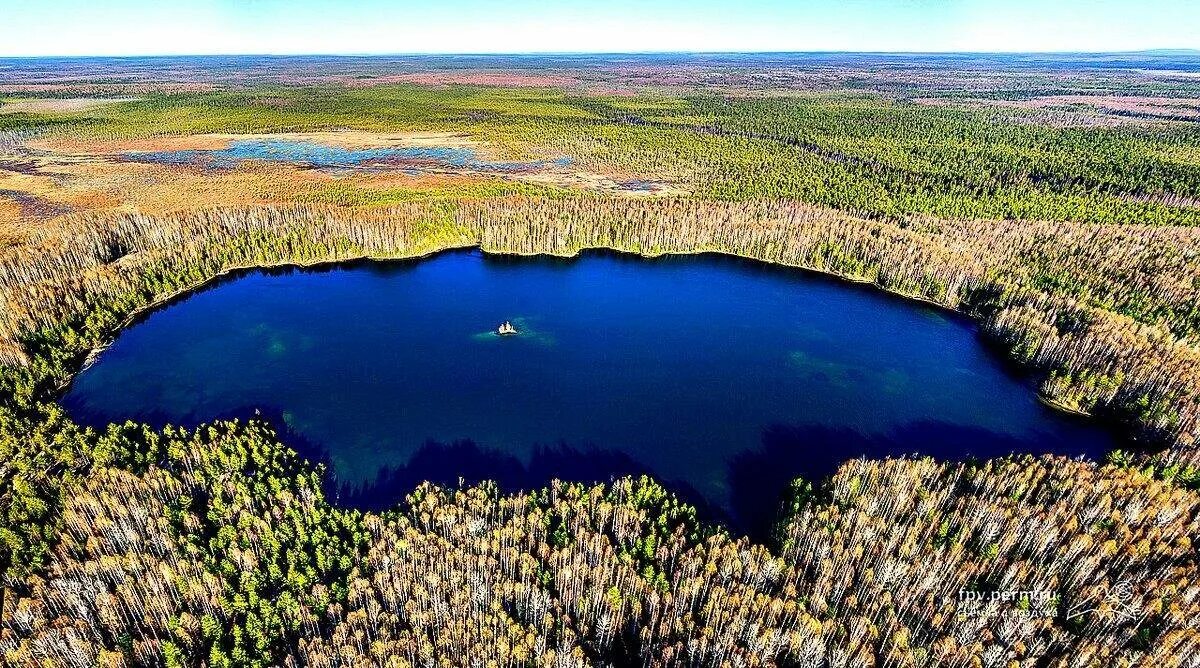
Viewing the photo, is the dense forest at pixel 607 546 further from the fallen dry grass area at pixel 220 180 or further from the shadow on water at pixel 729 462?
the fallen dry grass area at pixel 220 180

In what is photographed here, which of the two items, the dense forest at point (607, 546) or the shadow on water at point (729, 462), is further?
the shadow on water at point (729, 462)

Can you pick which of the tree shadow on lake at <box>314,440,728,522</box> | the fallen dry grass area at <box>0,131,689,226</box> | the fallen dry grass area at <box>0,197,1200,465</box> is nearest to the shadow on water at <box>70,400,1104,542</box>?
the tree shadow on lake at <box>314,440,728,522</box>

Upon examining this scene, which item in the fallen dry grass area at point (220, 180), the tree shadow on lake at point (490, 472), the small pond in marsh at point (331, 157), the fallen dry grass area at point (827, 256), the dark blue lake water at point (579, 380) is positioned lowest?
the tree shadow on lake at point (490, 472)

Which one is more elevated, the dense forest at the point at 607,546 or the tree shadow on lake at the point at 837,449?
the dense forest at the point at 607,546

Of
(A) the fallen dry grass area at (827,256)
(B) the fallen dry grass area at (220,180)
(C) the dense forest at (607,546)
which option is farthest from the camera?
(B) the fallen dry grass area at (220,180)

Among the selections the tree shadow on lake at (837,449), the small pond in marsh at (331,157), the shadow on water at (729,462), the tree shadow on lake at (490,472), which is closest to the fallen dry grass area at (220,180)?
the small pond in marsh at (331,157)

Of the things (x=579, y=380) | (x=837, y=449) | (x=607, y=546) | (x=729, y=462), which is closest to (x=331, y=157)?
(x=579, y=380)

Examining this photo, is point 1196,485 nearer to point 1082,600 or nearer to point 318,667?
point 1082,600

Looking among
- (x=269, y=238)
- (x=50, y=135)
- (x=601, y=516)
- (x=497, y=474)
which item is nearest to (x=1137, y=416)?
(x=601, y=516)

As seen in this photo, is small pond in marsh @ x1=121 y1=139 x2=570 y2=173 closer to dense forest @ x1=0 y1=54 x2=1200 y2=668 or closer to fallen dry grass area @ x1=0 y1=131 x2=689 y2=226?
fallen dry grass area @ x1=0 y1=131 x2=689 y2=226

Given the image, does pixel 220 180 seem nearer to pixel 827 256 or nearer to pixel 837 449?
pixel 827 256
